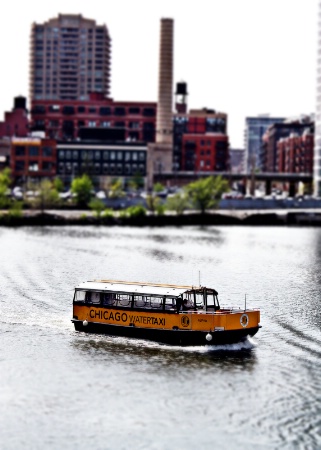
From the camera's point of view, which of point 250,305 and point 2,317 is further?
point 250,305

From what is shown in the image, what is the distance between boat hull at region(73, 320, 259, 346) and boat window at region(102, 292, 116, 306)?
1469mm

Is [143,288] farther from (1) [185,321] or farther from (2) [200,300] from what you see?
(1) [185,321]

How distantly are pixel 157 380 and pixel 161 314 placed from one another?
8982 mm

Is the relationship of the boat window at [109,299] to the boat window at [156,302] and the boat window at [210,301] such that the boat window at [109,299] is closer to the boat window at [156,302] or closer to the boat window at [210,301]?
the boat window at [156,302]

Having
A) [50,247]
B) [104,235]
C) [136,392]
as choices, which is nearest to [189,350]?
[136,392]

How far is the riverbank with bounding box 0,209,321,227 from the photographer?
180875mm

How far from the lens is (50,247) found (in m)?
125

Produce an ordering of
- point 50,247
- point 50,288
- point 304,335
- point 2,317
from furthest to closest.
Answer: point 50,247 → point 50,288 → point 2,317 → point 304,335

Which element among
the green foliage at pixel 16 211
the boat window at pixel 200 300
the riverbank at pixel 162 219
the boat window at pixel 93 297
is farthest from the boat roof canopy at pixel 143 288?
the riverbank at pixel 162 219

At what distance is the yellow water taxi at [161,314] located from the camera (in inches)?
2203

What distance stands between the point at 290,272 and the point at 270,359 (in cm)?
4694

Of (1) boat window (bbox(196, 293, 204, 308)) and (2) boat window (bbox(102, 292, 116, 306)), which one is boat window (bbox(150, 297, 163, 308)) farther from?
(2) boat window (bbox(102, 292, 116, 306))

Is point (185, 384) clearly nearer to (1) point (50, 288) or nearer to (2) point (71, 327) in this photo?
(2) point (71, 327)

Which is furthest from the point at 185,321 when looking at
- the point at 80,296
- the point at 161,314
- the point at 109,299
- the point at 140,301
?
the point at 80,296
